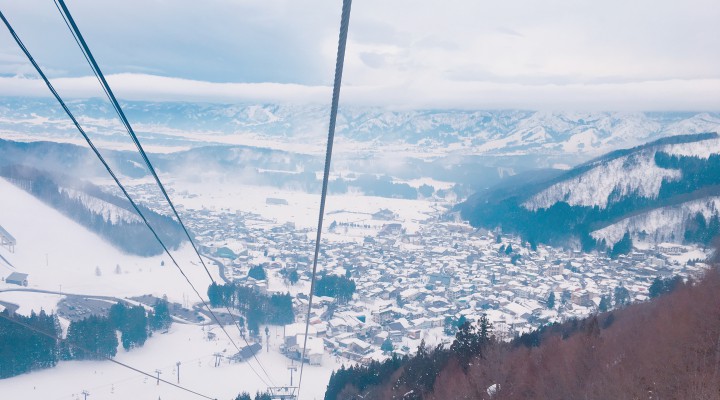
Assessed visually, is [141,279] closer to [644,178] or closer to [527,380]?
[527,380]

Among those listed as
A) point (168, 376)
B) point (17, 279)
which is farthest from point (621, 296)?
point (17, 279)

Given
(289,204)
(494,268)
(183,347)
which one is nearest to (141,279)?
(183,347)

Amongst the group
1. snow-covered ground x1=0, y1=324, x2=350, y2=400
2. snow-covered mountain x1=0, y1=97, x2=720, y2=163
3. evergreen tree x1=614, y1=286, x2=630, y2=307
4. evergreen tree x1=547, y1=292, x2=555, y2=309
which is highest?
snow-covered mountain x1=0, y1=97, x2=720, y2=163

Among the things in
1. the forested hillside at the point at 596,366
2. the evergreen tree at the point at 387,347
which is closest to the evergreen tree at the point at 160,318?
the evergreen tree at the point at 387,347

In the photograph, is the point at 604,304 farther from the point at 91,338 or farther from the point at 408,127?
the point at 408,127

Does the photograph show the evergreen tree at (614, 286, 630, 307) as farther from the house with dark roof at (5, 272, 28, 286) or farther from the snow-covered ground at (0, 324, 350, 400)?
the house with dark roof at (5, 272, 28, 286)

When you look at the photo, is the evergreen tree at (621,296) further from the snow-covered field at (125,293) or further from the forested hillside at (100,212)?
the forested hillside at (100,212)

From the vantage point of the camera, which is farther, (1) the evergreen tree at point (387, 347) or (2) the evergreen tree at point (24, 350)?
(1) the evergreen tree at point (387, 347)

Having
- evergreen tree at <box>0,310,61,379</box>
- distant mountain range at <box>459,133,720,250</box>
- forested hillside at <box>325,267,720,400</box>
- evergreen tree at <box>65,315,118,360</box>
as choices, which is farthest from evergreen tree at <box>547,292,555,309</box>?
evergreen tree at <box>0,310,61,379</box>

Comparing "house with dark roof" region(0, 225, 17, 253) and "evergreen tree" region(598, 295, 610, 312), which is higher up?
"house with dark roof" region(0, 225, 17, 253)

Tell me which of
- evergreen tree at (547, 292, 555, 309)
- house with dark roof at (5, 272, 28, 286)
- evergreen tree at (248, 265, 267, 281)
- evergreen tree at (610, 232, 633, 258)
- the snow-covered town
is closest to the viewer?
the snow-covered town
